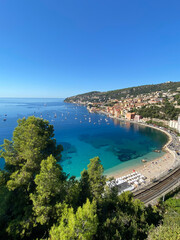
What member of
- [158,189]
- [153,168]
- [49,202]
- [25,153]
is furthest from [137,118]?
[49,202]

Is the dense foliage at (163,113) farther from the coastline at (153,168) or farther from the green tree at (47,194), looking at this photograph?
the green tree at (47,194)

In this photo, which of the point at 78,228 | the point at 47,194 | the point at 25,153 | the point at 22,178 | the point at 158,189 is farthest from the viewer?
the point at 158,189

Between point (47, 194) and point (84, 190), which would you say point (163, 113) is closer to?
point (84, 190)

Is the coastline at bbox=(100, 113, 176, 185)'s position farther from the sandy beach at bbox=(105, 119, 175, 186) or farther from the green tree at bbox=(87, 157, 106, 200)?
the green tree at bbox=(87, 157, 106, 200)

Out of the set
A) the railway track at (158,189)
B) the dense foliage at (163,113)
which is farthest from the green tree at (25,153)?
the dense foliage at (163,113)

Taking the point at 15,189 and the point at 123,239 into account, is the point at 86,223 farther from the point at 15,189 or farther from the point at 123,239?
the point at 15,189

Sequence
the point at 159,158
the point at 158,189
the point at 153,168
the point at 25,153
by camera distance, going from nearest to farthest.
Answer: the point at 25,153, the point at 158,189, the point at 153,168, the point at 159,158

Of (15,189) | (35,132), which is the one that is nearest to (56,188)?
(15,189)
